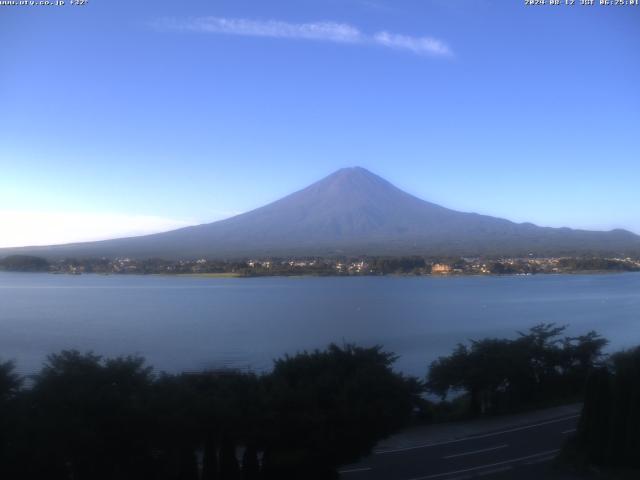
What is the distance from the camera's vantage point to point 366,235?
50.7m

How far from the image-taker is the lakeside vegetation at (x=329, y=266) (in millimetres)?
26572

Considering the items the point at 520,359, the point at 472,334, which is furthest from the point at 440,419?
the point at 472,334

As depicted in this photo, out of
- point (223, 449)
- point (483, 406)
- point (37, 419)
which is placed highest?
point (37, 419)

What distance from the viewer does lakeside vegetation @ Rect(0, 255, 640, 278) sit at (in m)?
26.6

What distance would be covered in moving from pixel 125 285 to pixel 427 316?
11.7m

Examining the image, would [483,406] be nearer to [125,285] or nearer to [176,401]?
[176,401]

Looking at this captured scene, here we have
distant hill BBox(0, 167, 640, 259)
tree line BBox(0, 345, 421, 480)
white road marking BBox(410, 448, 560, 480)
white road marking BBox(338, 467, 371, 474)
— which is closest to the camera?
tree line BBox(0, 345, 421, 480)

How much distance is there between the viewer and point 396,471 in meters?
6.73

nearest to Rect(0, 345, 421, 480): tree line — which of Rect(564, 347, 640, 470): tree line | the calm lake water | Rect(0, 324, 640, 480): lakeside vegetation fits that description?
Rect(0, 324, 640, 480): lakeside vegetation

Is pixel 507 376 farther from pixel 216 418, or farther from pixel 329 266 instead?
pixel 329 266

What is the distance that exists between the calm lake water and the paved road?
3527 mm

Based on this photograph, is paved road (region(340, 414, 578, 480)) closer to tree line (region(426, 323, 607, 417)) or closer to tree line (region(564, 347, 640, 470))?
tree line (region(564, 347, 640, 470))

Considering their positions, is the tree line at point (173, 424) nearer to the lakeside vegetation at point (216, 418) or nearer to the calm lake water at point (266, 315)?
the lakeside vegetation at point (216, 418)

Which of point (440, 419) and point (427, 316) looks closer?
point (440, 419)
